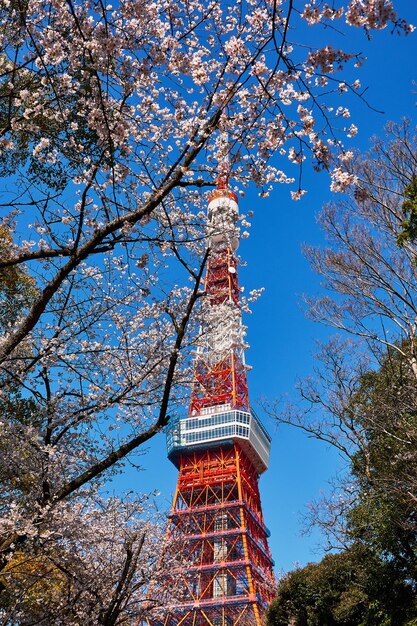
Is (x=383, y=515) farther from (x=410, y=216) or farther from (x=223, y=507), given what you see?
(x=223, y=507)

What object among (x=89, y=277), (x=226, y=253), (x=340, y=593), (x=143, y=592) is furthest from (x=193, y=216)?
(x=340, y=593)

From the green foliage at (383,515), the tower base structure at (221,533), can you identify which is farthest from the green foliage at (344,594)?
the tower base structure at (221,533)

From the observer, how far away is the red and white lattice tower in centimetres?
2505

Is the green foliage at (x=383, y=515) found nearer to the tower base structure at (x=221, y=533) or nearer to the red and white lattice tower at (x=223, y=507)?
the red and white lattice tower at (x=223, y=507)

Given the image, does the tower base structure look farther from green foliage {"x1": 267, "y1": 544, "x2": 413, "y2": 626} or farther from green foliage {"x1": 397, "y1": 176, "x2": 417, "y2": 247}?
green foliage {"x1": 397, "y1": 176, "x2": 417, "y2": 247}

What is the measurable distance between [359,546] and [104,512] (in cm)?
532

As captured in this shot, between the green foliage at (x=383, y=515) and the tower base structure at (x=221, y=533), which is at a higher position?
the tower base structure at (x=221, y=533)

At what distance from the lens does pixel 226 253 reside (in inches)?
227

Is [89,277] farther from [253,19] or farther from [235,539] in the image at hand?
[235,539]

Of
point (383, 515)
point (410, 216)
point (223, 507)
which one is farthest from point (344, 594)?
point (223, 507)

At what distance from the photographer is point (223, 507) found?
1092 inches

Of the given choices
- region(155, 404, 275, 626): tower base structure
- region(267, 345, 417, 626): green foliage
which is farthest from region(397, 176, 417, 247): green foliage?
region(155, 404, 275, 626): tower base structure

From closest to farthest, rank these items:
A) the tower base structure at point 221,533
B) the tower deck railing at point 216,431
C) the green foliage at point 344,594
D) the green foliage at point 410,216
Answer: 1. the green foliage at point 410,216
2. the green foliage at point 344,594
3. the tower base structure at point 221,533
4. the tower deck railing at point 216,431

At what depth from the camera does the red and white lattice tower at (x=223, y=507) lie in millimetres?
25047
